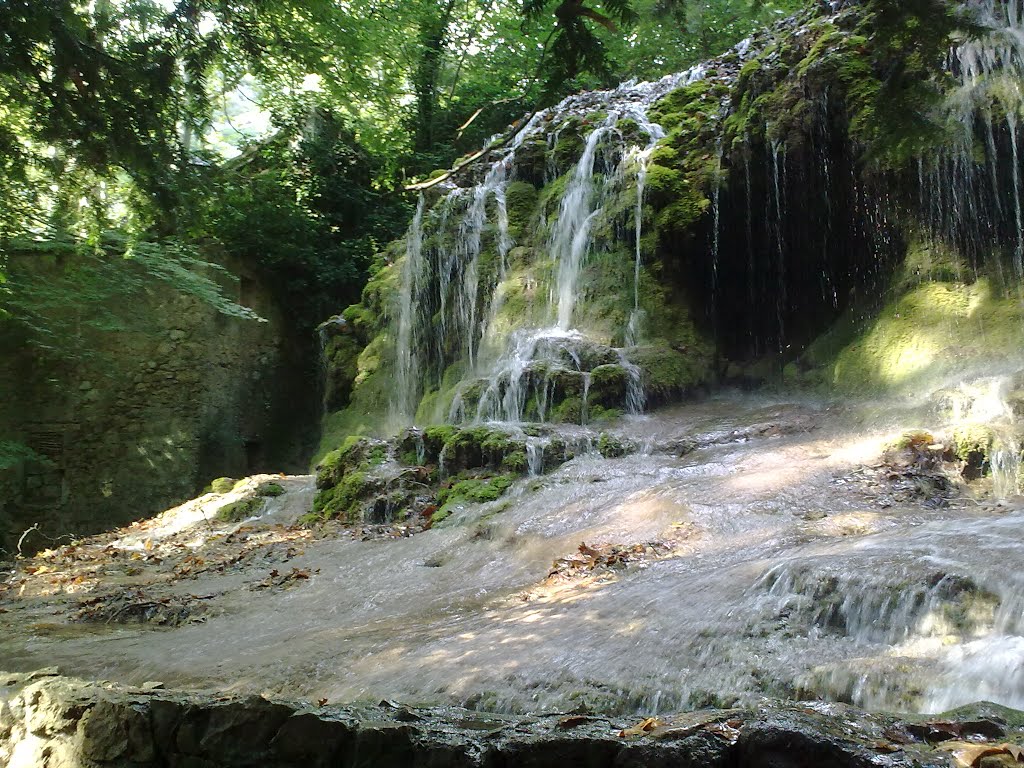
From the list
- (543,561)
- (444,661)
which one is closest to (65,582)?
(543,561)

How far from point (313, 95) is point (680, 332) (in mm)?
7203

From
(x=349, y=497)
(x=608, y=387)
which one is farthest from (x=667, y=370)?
(x=349, y=497)

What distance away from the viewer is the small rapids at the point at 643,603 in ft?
9.47

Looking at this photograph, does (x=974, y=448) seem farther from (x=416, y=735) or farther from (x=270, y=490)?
(x=270, y=490)

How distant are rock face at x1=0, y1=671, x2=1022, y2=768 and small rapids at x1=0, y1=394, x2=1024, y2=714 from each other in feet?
2.33

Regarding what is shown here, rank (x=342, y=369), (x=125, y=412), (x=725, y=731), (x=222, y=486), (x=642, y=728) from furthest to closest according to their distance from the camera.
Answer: (x=342, y=369)
(x=125, y=412)
(x=222, y=486)
(x=642, y=728)
(x=725, y=731)

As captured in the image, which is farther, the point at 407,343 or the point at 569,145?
the point at 407,343

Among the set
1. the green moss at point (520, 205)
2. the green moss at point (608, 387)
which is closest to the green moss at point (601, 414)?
the green moss at point (608, 387)

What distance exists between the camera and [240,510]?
8945mm

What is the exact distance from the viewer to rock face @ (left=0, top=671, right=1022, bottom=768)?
176 centimetres

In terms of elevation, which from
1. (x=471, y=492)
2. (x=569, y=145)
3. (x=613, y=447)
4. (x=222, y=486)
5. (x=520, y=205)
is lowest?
(x=222, y=486)

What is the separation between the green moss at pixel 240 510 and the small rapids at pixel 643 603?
7.78 feet

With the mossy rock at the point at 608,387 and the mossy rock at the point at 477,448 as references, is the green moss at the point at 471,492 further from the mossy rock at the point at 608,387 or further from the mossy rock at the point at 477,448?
the mossy rock at the point at 608,387

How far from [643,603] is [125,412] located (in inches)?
455
